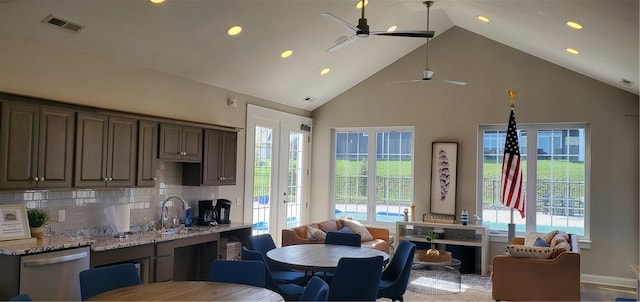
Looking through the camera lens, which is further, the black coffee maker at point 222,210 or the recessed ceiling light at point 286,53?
the recessed ceiling light at point 286,53

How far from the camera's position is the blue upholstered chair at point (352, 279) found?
3.97 metres

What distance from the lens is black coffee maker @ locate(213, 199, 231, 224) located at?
21.0 ft

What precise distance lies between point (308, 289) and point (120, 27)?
3.18m

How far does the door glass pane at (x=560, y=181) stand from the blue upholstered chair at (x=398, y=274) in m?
3.64

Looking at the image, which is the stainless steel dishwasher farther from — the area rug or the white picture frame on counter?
the area rug

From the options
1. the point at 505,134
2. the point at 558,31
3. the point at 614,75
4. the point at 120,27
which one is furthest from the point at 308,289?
the point at 505,134

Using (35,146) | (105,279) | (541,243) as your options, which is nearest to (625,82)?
(541,243)

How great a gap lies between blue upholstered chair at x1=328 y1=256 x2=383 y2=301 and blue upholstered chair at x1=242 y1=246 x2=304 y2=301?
74cm

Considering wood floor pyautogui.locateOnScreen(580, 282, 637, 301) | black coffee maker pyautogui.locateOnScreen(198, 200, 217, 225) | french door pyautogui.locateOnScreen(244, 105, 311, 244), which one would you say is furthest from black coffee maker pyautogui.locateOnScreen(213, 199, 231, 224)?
wood floor pyautogui.locateOnScreen(580, 282, 637, 301)

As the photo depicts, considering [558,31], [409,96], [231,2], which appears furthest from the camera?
[409,96]

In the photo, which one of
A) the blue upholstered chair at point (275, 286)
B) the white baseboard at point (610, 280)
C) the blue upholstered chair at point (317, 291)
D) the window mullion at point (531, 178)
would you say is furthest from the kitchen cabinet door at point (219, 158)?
the white baseboard at point (610, 280)

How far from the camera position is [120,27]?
4.78 m

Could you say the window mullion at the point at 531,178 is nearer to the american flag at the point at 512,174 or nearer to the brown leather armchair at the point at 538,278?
the american flag at the point at 512,174

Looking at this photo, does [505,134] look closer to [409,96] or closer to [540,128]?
[540,128]
